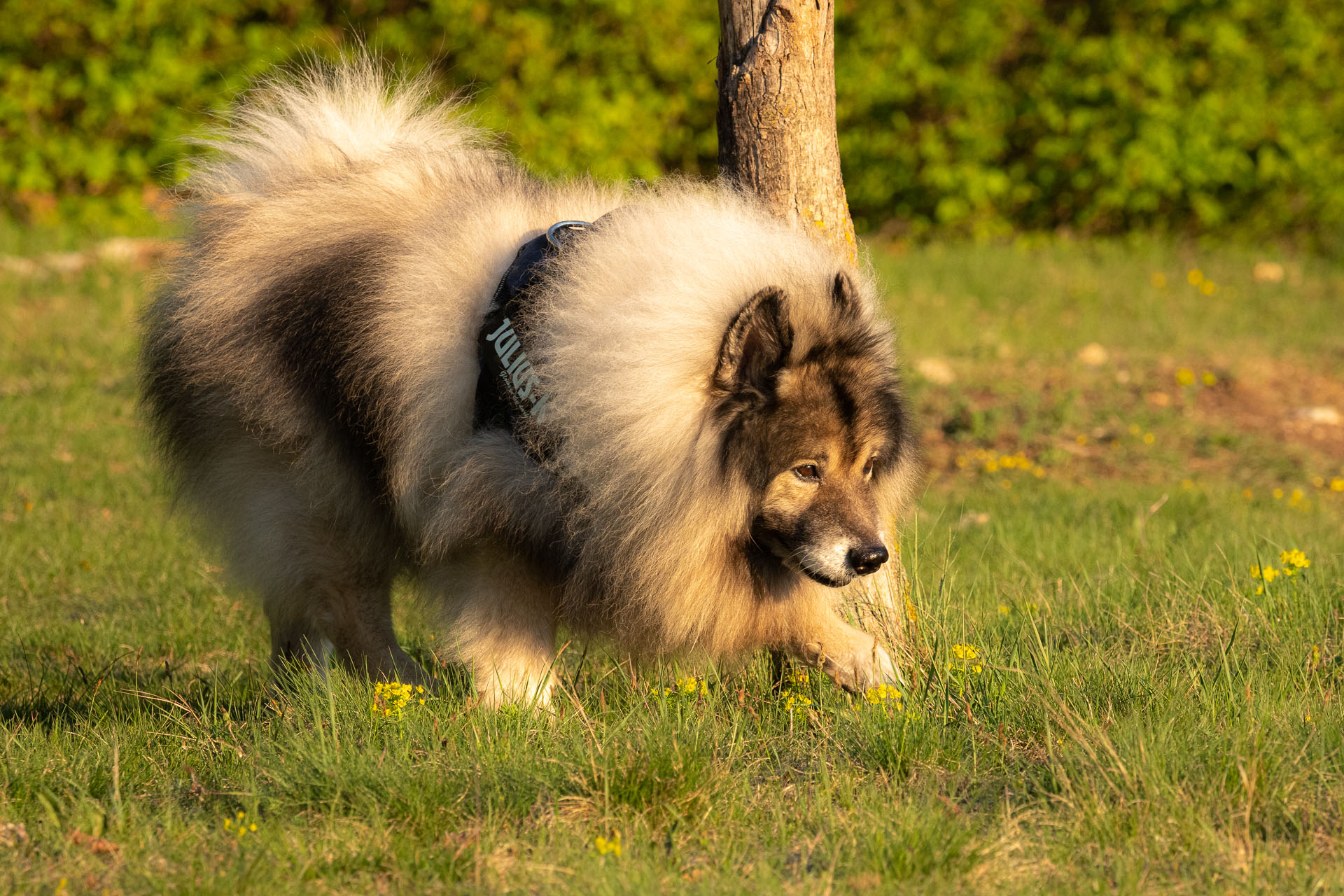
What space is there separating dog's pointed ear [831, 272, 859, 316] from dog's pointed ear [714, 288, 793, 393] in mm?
223

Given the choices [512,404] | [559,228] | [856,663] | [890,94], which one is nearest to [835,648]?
[856,663]

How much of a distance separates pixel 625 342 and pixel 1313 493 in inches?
192

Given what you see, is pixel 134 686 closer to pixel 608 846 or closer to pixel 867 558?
pixel 608 846

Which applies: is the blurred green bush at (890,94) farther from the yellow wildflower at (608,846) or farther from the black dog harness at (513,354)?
the yellow wildflower at (608,846)

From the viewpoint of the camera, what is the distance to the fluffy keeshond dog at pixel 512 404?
3.44m

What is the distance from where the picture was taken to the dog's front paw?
148 inches

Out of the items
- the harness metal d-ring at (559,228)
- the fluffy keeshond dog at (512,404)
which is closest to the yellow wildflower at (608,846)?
the fluffy keeshond dog at (512,404)

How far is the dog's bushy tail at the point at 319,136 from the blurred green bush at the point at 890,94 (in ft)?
20.1

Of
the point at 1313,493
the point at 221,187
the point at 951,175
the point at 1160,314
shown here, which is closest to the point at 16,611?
the point at 221,187

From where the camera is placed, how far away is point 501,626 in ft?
12.2

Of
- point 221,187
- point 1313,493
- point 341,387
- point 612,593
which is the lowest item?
point 1313,493

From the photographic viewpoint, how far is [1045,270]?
11555 mm

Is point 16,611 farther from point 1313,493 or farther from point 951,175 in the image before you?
point 951,175

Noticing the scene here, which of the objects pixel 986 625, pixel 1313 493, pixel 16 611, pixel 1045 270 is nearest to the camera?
pixel 986 625
